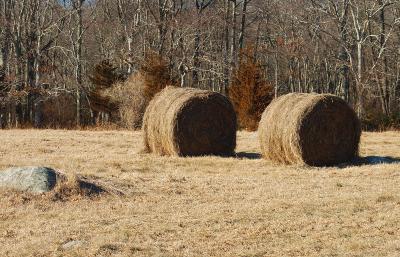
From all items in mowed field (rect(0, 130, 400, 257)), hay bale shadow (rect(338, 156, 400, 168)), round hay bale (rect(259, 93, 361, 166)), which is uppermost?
round hay bale (rect(259, 93, 361, 166))

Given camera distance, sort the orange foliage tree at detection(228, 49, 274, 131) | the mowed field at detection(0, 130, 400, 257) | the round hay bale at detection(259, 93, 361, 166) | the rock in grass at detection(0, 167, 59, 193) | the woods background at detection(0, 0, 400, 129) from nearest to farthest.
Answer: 1. the mowed field at detection(0, 130, 400, 257)
2. the rock in grass at detection(0, 167, 59, 193)
3. the round hay bale at detection(259, 93, 361, 166)
4. the orange foliage tree at detection(228, 49, 274, 131)
5. the woods background at detection(0, 0, 400, 129)

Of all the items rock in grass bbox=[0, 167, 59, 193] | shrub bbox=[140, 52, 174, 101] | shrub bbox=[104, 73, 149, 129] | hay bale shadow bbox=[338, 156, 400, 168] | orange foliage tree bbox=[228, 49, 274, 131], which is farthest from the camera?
shrub bbox=[140, 52, 174, 101]

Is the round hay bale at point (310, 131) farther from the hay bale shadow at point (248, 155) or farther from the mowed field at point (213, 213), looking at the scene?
the hay bale shadow at point (248, 155)

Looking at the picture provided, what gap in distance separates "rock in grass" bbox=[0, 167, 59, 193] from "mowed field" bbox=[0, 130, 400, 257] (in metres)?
0.32

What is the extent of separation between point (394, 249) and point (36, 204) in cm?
556

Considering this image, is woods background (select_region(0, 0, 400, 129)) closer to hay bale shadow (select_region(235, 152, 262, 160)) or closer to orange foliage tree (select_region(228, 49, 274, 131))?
orange foliage tree (select_region(228, 49, 274, 131))

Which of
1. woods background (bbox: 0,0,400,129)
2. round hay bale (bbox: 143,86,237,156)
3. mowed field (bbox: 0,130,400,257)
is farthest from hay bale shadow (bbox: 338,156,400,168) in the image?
woods background (bbox: 0,0,400,129)

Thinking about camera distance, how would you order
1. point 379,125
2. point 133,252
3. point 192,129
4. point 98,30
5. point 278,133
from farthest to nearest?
point 98,30, point 379,125, point 192,129, point 278,133, point 133,252

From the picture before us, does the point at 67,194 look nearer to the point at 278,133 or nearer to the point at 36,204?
the point at 36,204

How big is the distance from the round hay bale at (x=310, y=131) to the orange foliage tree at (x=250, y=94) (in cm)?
1691

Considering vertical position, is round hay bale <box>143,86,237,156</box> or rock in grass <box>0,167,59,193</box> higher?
round hay bale <box>143,86,237,156</box>

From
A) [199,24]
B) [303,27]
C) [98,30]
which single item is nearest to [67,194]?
[199,24]

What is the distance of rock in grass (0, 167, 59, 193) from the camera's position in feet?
35.7

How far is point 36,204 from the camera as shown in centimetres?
1024
